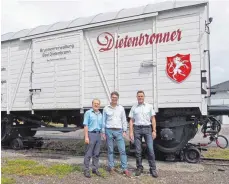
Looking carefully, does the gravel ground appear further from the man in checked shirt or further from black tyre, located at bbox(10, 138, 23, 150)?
black tyre, located at bbox(10, 138, 23, 150)

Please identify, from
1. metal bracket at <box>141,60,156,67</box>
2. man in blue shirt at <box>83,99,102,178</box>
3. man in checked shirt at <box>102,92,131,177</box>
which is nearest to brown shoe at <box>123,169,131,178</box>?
man in checked shirt at <box>102,92,131,177</box>

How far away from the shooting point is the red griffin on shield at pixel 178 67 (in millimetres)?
8047

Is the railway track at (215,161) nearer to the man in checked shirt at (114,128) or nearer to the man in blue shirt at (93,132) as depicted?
the man in checked shirt at (114,128)

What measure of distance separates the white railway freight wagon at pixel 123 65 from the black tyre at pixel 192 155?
346 mm

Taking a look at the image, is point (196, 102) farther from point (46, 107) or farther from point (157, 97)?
point (46, 107)

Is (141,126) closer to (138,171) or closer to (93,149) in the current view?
(138,171)

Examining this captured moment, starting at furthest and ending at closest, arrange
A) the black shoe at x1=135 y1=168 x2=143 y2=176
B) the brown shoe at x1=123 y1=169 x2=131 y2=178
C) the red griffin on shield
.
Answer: the red griffin on shield < the black shoe at x1=135 y1=168 x2=143 y2=176 < the brown shoe at x1=123 y1=169 x2=131 y2=178

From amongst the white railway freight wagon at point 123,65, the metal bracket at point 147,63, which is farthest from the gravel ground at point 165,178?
the metal bracket at point 147,63

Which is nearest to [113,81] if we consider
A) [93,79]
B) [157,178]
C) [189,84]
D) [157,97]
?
[93,79]

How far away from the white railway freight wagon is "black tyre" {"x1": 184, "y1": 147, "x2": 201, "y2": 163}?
0.35 meters

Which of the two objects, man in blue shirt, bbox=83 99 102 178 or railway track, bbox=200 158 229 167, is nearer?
man in blue shirt, bbox=83 99 102 178

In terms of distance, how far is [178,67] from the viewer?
8.16 meters

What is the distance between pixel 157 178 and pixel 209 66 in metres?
3.32

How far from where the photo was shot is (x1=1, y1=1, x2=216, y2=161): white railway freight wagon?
26.5 feet
